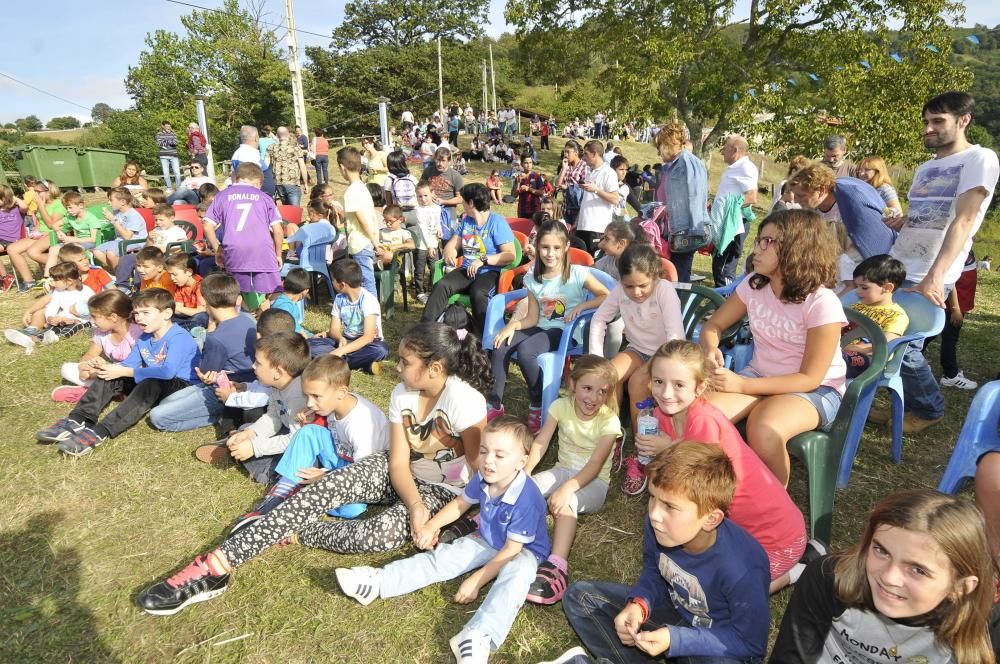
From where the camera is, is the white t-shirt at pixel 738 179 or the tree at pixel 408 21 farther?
the tree at pixel 408 21

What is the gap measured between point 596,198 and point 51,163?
22.1 m

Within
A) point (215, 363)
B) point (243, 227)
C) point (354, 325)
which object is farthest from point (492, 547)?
point (243, 227)

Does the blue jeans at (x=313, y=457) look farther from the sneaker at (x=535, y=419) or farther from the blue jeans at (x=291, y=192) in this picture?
the blue jeans at (x=291, y=192)

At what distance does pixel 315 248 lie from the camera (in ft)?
22.9

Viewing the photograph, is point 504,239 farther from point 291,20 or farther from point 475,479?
point 291,20

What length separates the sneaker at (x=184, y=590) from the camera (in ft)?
8.64

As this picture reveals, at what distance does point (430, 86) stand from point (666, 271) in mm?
45189

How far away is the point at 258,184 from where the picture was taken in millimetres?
6059

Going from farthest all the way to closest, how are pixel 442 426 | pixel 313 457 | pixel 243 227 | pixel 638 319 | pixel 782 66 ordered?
pixel 782 66 → pixel 243 227 → pixel 638 319 → pixel 313 457 → pixel 442 426

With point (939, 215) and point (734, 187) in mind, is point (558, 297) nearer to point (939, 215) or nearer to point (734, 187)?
point (939, 215)

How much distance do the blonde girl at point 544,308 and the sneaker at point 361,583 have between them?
167 cm

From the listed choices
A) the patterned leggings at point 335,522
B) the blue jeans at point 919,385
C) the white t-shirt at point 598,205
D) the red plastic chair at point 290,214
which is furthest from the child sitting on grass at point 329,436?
the red plastic chair at point 290,214

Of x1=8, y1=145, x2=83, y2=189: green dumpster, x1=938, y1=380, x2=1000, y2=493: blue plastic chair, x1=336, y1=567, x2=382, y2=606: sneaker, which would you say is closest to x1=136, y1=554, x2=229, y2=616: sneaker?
x1=336, y1=567, x2=382, y2=606: sneaker

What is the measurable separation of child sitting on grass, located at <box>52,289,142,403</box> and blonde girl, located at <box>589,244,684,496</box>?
3.53 meters
